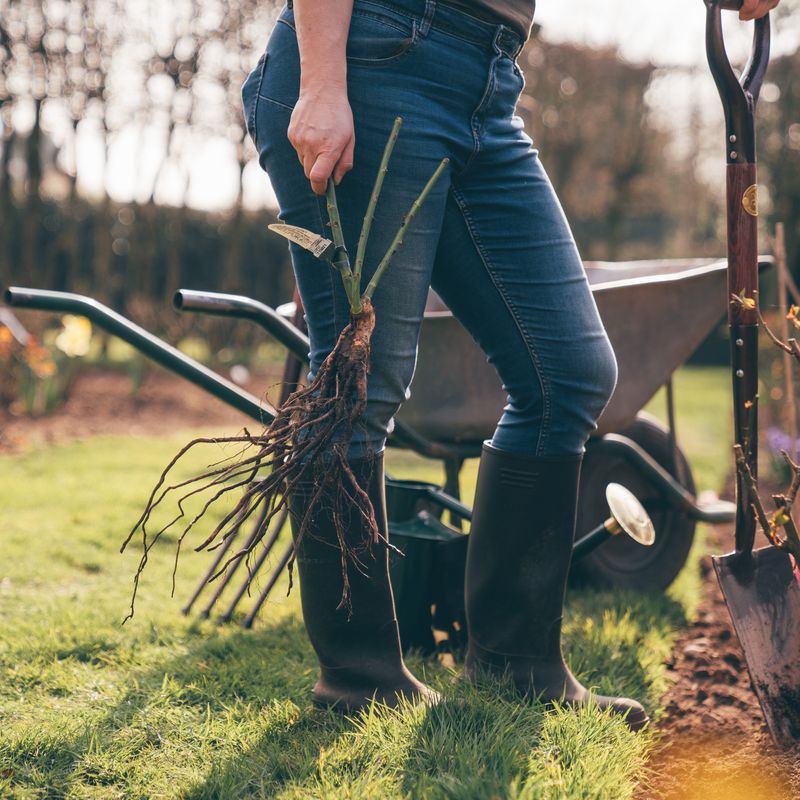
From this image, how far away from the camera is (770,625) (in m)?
1.65

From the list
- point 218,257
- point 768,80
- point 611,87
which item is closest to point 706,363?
point 768,80

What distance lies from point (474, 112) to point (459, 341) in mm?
932

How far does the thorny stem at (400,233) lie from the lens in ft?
4.29

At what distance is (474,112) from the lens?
55.4 inches

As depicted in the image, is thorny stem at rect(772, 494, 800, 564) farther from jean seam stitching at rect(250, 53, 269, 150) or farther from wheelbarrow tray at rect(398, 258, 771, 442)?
jean seam stitching at rect(250, 53, 269, 150)

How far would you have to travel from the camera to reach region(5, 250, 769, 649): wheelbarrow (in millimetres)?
1827

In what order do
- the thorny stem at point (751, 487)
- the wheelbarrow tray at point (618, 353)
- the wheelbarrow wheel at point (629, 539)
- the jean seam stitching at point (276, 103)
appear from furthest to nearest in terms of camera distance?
the wheelbarrow wheel at point (629, 539), the wheelbarrow tray at point (618, 353), the thorny stem at point (751, 487), the jean seam stitching at point (276, 103)

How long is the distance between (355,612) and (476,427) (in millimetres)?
891

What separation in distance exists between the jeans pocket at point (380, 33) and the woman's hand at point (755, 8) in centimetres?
68

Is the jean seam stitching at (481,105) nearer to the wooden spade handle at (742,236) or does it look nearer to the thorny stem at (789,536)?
the wooden spade handle at (742,236)

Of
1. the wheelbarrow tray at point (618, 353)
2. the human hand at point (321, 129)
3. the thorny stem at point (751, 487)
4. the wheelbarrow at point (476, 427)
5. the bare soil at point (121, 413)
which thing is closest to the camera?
the human hand at point (321, 129)

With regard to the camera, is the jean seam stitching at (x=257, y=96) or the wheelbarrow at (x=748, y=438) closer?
the jean seam stitching at (x=257, y=96)

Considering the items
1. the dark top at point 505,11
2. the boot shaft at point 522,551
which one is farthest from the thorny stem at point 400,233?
the boot shaft at point 522,551

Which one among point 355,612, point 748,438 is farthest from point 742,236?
point 355,612
